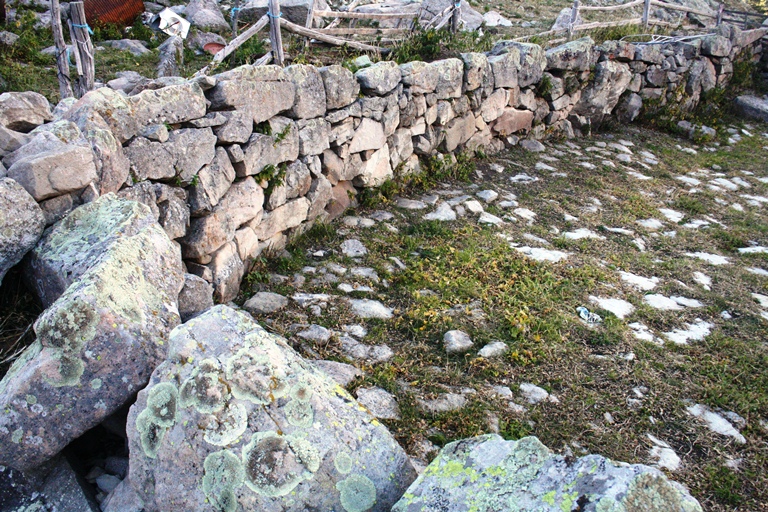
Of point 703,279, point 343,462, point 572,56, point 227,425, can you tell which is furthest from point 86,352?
point 572,56

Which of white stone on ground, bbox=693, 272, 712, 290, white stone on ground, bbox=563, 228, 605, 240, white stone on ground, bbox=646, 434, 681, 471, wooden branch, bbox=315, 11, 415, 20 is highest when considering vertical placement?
wooden branch, bbox=315, 11, 415, 20

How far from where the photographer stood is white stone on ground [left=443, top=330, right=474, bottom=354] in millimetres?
4324

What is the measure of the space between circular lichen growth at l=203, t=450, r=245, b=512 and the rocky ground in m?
1.41

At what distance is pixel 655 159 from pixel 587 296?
5.55 metres

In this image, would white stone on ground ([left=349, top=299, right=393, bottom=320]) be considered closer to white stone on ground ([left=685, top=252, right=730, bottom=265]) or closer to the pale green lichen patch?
the pale green lichen patch

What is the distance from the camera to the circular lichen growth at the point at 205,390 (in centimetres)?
228

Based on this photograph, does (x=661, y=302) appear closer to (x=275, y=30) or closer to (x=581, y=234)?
(x=581, y=234)

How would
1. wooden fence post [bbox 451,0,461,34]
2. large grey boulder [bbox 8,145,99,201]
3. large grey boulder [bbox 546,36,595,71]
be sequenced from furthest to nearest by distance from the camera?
large grey boulder [bbox 546,36,595,71]
wooden fence post [bbox 451,0,461,34]
large grey boulder [bbox 8,145,99,201]

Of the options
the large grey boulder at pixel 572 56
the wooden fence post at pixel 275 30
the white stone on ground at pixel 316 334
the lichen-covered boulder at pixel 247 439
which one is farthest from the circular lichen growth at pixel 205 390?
the large grey boulder at pixel 572 56

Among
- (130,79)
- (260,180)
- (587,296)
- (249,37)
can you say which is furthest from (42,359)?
(130,79)

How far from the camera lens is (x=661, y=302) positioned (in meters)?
5.25

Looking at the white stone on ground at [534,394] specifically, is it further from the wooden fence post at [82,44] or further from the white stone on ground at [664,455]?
the wooden fence post at [82,44]

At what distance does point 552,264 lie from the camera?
577 centimetres

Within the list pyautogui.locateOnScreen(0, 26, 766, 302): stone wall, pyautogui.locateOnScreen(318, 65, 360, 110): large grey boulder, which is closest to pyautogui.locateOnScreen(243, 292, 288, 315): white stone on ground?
pyautogui.locateOnScreen(0, 26, 766, 302): stone wall
